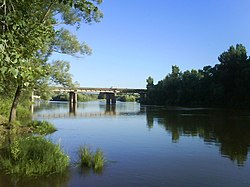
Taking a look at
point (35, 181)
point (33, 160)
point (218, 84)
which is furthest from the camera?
point (218, 84)

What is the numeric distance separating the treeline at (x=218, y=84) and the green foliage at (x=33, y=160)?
8855cm

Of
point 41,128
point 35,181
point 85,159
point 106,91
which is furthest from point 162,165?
point 106,91

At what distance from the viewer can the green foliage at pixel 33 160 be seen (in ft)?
51.0

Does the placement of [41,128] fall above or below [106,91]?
below

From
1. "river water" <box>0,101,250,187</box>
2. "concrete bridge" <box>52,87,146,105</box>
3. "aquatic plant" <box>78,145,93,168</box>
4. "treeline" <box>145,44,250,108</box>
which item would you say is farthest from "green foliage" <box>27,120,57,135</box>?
"concrete bridge" <box>52,87,146,105</box>

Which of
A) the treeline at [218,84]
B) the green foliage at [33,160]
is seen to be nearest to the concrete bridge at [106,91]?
the treeline at [218,84]

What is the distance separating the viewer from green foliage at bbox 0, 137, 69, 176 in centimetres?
1555

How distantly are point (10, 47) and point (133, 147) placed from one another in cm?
1967

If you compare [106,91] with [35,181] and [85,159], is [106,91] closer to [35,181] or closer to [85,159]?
[85,159]

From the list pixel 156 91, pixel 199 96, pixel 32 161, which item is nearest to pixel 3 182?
pixel 32 161

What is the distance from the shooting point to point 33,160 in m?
16.2

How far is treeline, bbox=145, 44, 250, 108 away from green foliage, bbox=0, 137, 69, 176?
8855 centimetres

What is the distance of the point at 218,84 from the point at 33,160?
324ft

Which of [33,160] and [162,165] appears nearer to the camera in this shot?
[33,160]
